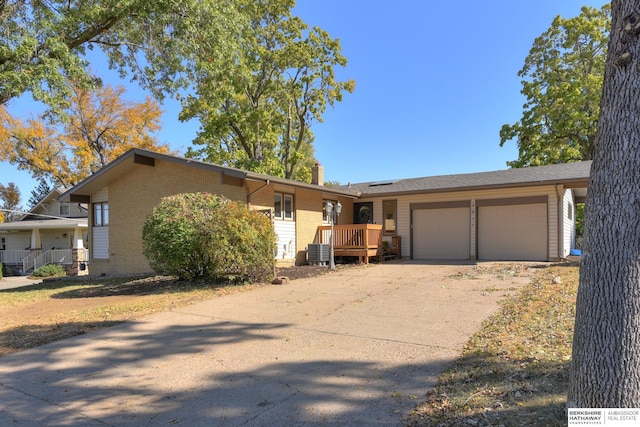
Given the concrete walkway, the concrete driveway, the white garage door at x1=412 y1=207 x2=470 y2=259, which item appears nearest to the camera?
the concrete driveway

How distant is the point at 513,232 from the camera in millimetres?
15016

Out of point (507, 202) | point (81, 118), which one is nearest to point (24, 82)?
point (507, 202)

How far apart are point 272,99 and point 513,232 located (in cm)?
1775

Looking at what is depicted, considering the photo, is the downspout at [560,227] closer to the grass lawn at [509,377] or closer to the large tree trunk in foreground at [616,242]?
the grass lawn at [509,377]

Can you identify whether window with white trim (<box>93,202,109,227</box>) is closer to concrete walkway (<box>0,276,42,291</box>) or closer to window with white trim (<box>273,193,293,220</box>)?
concrete walkway (<box>0,276,42,291</box>)

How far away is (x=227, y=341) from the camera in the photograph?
5.22 meters

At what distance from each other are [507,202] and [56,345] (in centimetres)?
1456

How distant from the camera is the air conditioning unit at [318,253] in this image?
1445cm

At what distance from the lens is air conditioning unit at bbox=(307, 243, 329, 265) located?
47.4 ft

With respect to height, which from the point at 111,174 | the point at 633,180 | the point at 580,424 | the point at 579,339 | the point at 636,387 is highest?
the point at 111,174

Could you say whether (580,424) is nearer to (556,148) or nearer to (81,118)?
(556,148)

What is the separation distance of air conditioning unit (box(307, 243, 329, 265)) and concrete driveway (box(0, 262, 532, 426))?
6928 mm

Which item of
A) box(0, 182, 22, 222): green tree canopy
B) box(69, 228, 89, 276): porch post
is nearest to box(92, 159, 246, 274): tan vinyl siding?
box(69, 228, 89, 276): porch post

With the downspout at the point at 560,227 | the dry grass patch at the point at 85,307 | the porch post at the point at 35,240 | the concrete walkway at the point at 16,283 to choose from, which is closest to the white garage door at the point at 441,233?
the downspout at the point at 560,227
